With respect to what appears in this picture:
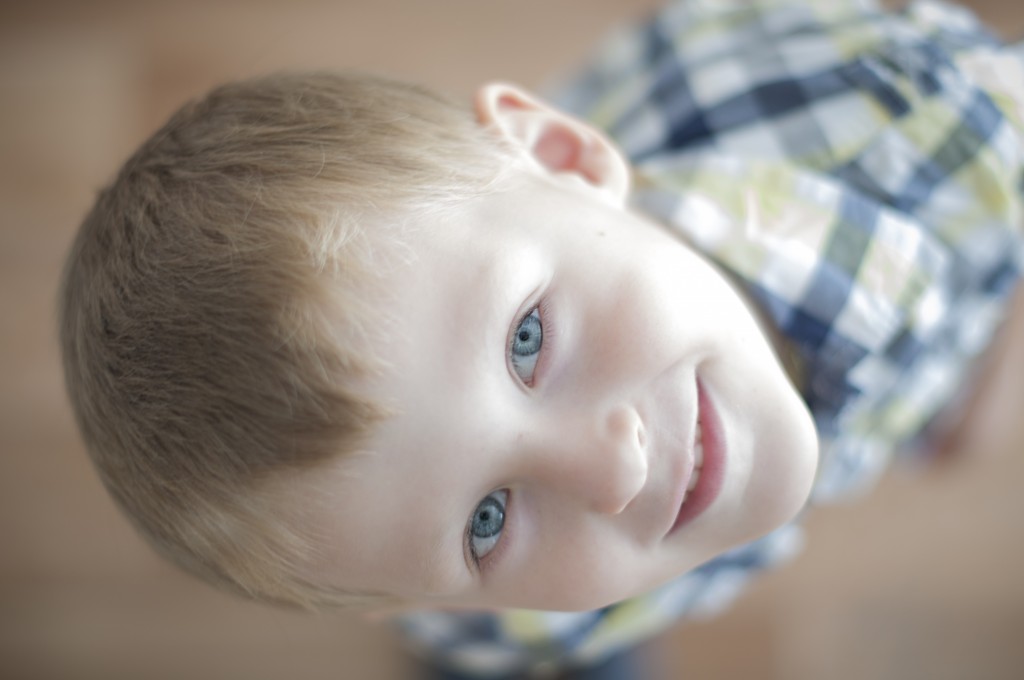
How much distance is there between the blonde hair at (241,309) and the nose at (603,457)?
0.12m

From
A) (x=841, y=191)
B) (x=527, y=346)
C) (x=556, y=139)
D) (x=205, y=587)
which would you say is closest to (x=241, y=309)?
(x=527, y=346)

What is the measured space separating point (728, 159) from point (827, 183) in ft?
0.28

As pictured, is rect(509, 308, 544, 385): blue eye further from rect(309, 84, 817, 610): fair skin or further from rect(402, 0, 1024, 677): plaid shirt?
rect(402, 0, 1024, 677): plaid shirt

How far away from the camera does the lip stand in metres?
0.59

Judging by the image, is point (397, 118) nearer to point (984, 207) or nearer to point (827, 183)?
point (827, 183)

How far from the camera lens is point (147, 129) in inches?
52.8

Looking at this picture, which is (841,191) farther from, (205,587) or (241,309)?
(205,587)

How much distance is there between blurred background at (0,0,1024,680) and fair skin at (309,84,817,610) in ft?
2.12

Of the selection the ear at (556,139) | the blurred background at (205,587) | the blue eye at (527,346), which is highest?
the ear at (556,139)

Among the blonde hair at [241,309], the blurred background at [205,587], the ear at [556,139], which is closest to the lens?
the blonde hair at [241,309]

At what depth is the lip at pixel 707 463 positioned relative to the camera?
1.93ft

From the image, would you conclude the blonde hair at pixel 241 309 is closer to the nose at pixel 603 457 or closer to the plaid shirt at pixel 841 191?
the nose at pixel 603 457

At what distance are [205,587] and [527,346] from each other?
2.94ft

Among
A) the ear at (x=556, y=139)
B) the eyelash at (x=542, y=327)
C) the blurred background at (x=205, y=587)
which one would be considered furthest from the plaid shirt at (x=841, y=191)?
the blurred background at (x=205, y=587)
